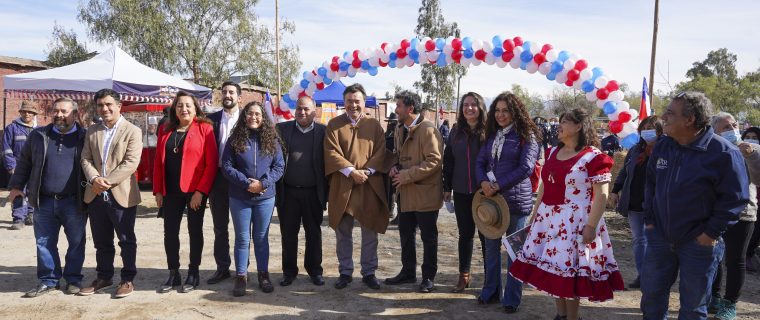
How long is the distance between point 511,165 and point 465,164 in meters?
0.44

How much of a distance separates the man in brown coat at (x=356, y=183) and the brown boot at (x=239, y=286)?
32.9 inches

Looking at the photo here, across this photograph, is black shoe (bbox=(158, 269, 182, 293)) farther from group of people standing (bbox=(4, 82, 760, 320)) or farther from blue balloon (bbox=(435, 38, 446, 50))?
blue balloon (bbox=(435, 38, 446, 50))

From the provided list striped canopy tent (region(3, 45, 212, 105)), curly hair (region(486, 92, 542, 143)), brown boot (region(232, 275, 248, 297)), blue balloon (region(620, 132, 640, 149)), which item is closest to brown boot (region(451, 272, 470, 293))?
curly hair (region(486, 92, 542, 143))

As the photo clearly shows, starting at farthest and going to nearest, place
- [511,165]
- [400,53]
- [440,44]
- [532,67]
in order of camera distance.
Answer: [400,53], [440,44], [532,67], [511,165]

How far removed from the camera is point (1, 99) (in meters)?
16.1

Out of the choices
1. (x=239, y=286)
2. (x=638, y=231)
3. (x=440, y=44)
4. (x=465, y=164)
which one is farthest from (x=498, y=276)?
(x=440, y=44)

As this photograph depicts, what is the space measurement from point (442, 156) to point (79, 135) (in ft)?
10.7

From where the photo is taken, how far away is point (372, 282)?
488cm

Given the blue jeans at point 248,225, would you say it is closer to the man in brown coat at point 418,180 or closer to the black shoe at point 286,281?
the black shoe at point 286,281

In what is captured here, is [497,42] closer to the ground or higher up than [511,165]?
higher up

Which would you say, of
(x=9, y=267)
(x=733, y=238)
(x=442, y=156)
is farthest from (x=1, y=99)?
(x=733, y=238)

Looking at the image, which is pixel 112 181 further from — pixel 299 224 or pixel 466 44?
pixel 466 44

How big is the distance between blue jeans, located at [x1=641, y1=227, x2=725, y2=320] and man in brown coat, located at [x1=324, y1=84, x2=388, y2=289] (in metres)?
2.34

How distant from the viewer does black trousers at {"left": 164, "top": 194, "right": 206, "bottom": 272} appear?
4.69 metres
